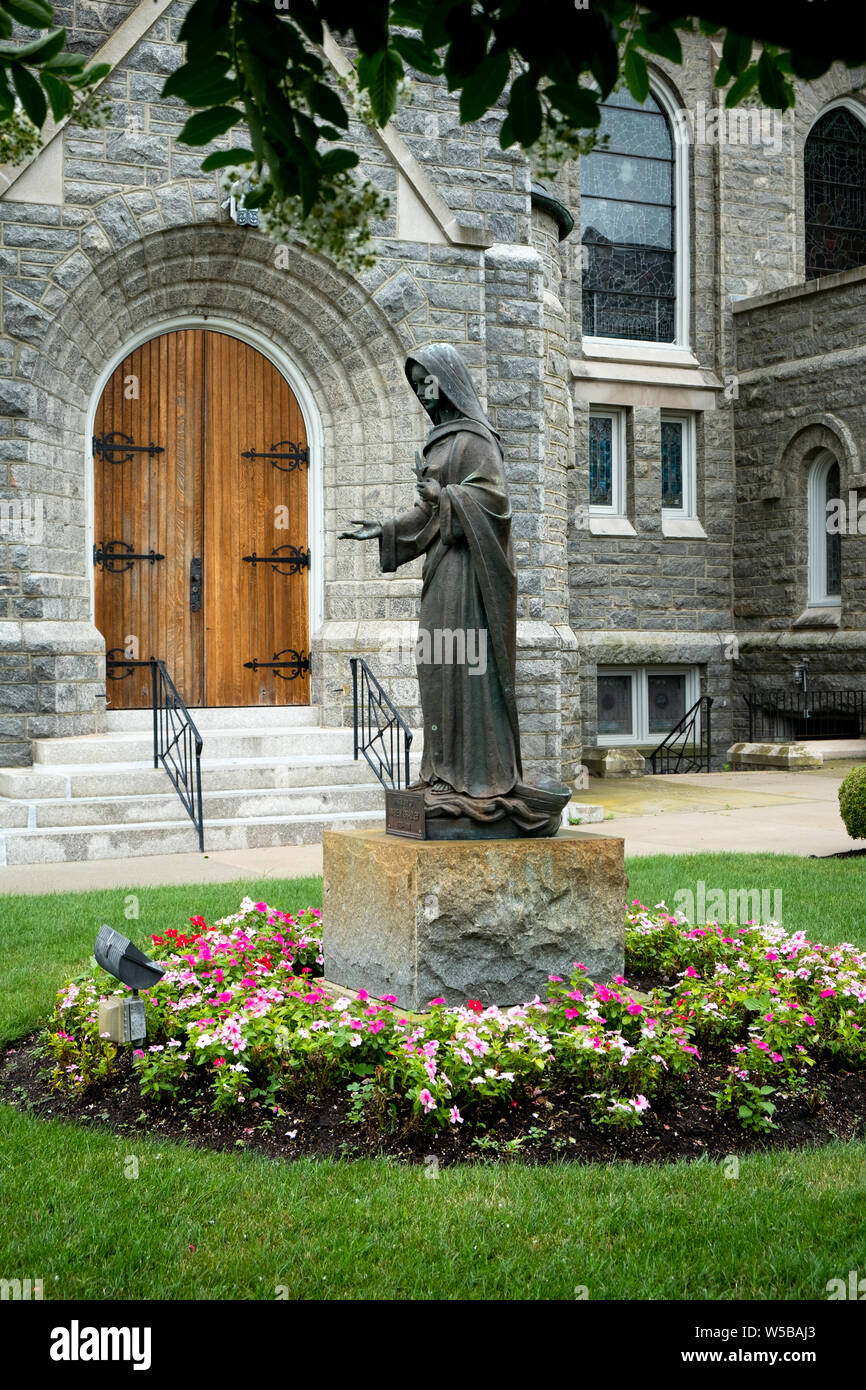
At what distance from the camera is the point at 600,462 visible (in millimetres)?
20234

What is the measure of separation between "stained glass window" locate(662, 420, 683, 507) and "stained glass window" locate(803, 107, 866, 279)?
3.70 m

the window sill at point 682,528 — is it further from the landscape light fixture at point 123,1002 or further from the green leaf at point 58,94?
the green leaf at point 58,94

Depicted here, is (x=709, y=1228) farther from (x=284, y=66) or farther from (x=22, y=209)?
(x=22, y=209)

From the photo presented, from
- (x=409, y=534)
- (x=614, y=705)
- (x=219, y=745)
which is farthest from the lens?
(x=614, y=705)

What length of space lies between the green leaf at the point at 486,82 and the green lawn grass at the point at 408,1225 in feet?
9.52

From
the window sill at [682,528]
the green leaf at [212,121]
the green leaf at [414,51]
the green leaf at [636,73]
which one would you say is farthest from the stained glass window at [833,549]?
the green leaf at [212,121]

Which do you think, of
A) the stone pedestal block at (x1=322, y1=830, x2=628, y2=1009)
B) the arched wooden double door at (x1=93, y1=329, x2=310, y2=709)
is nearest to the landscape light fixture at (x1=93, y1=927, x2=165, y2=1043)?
the stone pedestal block at (x1=322, y1=830, x2=628, y2=1009)

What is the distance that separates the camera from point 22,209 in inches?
451

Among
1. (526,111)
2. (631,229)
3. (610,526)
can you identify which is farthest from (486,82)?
(631,229)

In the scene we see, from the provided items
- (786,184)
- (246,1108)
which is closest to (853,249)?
(786,184)

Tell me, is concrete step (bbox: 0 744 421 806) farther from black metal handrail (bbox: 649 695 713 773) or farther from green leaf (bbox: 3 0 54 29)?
black metal handrail (bbox: 649 695 713 773)

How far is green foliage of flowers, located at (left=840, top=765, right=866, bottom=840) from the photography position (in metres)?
10.2

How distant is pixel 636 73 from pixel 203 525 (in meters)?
10.1

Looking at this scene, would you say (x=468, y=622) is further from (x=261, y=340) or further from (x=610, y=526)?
(x=610, y=526)
